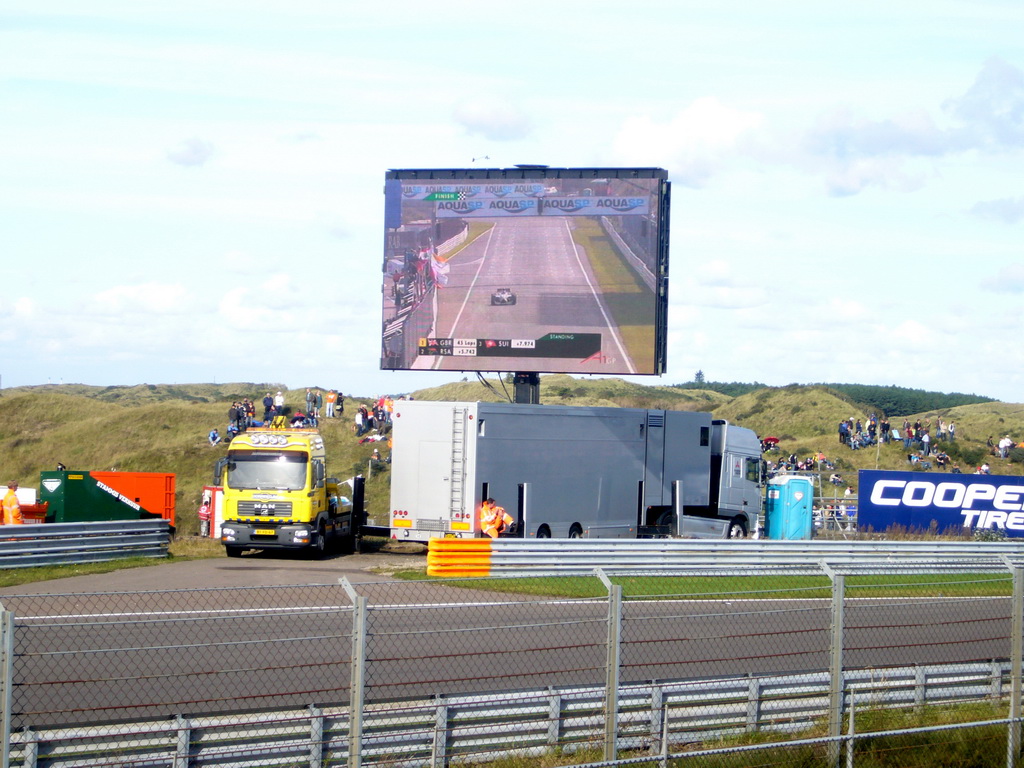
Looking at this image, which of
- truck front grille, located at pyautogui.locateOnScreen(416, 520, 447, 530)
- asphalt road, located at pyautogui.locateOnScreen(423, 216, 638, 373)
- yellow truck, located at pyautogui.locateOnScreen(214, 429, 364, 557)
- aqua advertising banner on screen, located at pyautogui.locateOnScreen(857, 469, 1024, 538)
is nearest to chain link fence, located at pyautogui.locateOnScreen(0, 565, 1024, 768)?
truck front grille, located at pyautogui.locateOnScreen(416, 520, 447, 530)

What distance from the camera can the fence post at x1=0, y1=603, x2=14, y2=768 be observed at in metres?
6.20

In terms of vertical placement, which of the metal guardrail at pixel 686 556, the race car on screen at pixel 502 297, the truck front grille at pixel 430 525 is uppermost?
the race car on screen at pixel 502 297

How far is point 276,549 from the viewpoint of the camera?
84.6 feet

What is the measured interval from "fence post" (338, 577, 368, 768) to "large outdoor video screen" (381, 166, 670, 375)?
20714 mm

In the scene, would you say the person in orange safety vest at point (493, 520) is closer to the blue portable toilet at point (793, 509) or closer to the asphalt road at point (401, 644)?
the asphalt road at point (401, 644)

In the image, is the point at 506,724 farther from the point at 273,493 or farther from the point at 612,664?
the point at 273,493

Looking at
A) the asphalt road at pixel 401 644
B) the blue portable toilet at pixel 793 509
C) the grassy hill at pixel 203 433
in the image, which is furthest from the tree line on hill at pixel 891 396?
the asphalt road at pixel 401 644

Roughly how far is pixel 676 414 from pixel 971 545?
7.46 meters

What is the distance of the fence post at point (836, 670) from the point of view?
26.6 feet

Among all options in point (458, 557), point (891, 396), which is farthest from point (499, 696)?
point (891, 396)

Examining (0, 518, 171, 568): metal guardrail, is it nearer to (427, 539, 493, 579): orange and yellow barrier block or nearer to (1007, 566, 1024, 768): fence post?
(427, 539, 493, 579): orange and yellow barrier block

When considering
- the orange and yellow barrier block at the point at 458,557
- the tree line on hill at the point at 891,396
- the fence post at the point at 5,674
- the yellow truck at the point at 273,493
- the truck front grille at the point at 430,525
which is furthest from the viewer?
the tree line on hill at the point at 891,396

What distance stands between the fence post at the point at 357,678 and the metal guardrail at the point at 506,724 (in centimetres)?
25

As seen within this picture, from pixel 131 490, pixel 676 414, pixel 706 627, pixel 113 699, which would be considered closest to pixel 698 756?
pixel 113 699
